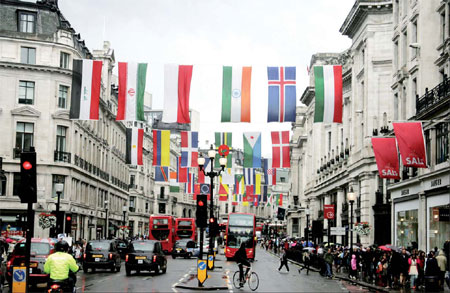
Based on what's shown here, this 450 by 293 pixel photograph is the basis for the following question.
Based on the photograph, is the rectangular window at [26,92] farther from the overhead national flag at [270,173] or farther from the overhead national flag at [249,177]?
the overhead national flag at [270,173]

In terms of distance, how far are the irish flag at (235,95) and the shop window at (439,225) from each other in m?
10.9

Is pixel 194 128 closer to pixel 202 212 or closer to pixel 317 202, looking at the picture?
pixel 317 202

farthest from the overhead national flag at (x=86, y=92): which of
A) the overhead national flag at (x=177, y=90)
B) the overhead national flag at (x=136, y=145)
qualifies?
the overhead national flag at (x=136, y=145)

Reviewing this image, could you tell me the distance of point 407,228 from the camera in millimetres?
44844

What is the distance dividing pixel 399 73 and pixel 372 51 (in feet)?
37.1

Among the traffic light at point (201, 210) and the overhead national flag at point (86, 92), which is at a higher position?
the overhead national flag at point (86, 92)

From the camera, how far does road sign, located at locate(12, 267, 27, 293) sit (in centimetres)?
1791

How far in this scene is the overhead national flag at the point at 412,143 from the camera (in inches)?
1363

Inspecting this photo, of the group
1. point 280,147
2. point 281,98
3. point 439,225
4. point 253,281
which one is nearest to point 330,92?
point 281,98

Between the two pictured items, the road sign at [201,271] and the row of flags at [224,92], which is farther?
the row of flags at [224,92]

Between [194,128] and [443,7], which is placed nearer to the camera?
[443,7]

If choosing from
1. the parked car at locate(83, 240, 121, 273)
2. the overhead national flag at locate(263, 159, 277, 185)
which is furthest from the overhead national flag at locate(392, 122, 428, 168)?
the overhead national flag at locate(263, 159, 277, 185)

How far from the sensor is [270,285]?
31.3m

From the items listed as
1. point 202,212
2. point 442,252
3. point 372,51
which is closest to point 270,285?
point 202,212
